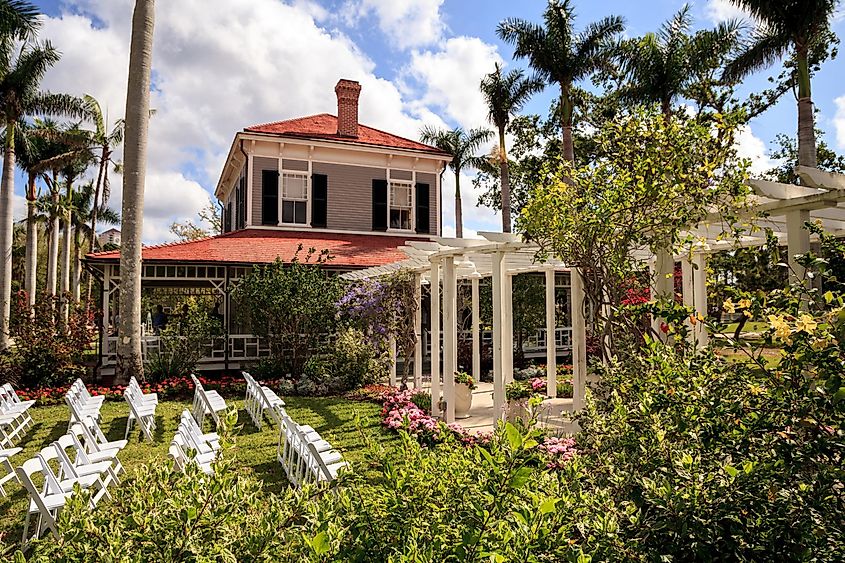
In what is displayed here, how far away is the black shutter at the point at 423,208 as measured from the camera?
898 inches

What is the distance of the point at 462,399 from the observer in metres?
10.9

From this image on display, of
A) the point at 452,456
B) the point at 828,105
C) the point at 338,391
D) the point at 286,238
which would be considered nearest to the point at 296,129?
the point at 286,238

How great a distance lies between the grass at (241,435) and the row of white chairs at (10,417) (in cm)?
21

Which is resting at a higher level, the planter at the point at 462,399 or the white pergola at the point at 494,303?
the white pergola at the point at 494,303

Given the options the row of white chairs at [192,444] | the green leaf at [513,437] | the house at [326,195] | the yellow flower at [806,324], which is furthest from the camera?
the house at [326,195]

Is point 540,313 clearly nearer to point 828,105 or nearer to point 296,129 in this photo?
point 296,129

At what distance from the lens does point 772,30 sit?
16656 mm

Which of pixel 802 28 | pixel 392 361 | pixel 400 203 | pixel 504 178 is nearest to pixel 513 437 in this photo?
pixel 392 361

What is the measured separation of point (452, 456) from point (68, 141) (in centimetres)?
3276

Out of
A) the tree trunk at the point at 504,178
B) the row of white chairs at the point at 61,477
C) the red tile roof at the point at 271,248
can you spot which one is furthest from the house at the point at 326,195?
the row of white chairs at the point at 61,477

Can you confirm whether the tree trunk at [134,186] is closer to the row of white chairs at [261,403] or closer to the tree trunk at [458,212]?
the row of white chairs at [261,403]

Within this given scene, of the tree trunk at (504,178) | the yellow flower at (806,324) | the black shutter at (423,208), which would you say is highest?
the tree trunk at (504,178)

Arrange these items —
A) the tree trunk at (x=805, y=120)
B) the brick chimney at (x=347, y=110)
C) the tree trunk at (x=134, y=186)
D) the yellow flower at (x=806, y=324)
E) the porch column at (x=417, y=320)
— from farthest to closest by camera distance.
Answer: the brick chimney at (x=347, y=110), the tree trunk at (x=805, y=120), the tree trunk at (x=134, y=186), the porch column at (x=417, y=320), the yellow flower at (x=806, y=324)

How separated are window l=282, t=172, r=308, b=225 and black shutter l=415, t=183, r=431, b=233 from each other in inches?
171
